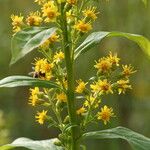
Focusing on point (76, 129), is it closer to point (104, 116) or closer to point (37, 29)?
point (104, 116)

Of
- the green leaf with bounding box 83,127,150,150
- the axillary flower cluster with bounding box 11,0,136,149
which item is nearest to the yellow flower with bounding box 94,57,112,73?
the axillary flower cluster with bounding box 11,0,136,149

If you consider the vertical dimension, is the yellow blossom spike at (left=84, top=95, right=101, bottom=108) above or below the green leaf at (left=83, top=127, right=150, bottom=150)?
above

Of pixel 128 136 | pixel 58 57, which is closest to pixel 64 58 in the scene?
pixel 58 57

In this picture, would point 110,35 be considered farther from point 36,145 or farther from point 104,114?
point 36,145

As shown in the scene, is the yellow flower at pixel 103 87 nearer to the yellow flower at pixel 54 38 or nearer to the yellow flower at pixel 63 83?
the yellow flower at pixel 63 83

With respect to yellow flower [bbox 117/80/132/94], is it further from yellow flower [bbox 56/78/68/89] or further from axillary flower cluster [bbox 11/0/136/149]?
yellow flower [bbox 56/78/68/89]

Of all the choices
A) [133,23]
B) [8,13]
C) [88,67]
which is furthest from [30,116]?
[133,23]
